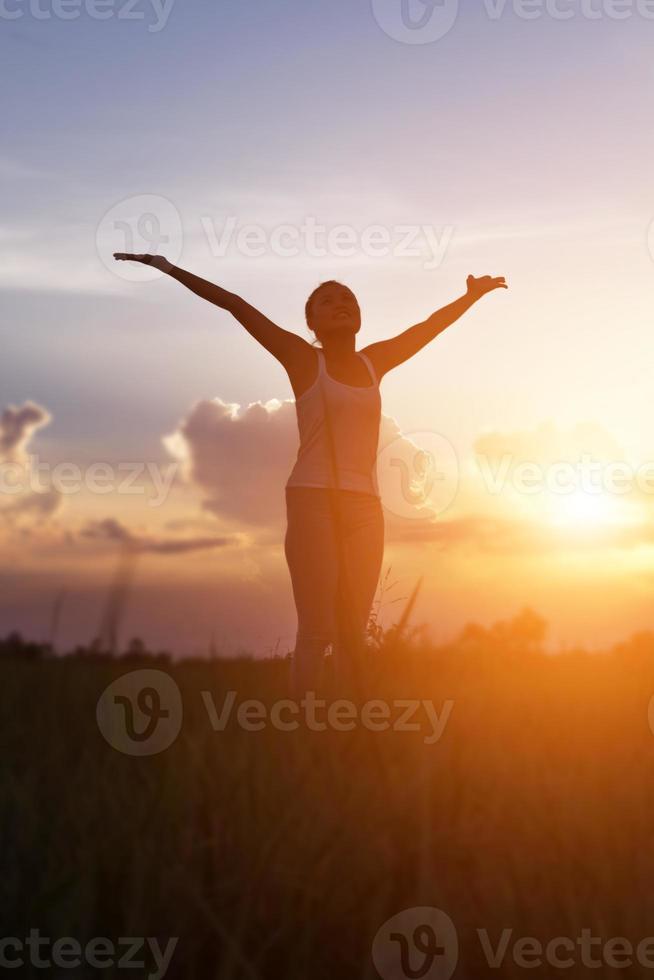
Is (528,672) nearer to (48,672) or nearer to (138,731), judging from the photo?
(48,672)

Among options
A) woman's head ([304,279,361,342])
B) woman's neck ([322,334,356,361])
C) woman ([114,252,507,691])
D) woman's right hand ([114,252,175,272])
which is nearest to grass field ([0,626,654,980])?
woman ([114,252,507,691])

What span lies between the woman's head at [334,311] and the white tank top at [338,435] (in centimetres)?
22

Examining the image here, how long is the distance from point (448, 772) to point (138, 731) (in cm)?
149

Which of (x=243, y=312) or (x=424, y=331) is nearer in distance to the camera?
(x=243, y=312)

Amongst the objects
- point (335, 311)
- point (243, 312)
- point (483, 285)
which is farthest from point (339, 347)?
point (483, 285)

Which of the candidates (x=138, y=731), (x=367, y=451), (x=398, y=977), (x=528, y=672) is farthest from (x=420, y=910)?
(x=528, y=672)

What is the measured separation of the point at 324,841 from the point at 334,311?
11.5 feet

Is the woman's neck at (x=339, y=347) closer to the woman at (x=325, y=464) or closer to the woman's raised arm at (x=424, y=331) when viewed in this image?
the woman at (x=325, y=464)

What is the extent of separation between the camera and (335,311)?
5695mm

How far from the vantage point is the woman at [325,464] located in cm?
539

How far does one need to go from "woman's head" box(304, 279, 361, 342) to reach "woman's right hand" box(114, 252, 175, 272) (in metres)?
0.84

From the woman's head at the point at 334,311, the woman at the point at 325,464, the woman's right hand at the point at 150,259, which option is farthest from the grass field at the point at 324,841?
the woman's right hand at the point at 150,259

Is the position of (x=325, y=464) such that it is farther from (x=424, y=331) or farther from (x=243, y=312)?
(x=424, y=331)

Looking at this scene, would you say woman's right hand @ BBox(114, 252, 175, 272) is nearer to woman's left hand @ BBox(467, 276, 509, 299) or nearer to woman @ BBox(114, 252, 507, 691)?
woman @ BBox(114, 252, 507, 691)
